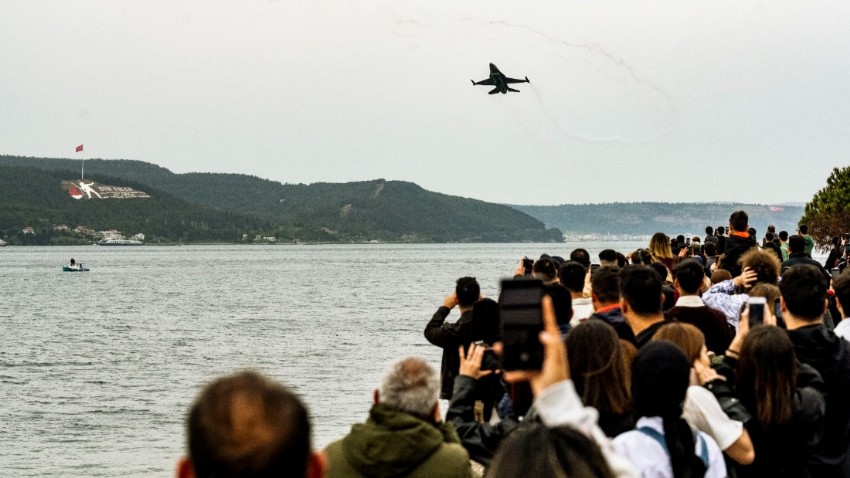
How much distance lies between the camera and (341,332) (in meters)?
52.6

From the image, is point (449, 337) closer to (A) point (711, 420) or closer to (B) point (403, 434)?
(A) point (711, 420)

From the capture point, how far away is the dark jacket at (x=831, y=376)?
669 centimetres

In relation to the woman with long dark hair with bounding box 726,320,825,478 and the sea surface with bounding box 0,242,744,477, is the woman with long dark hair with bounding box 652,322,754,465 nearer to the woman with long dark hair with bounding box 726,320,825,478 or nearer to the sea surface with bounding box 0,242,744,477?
the woman with long dark hair with bounding box 726,320,825,478

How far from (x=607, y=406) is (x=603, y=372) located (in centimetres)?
18

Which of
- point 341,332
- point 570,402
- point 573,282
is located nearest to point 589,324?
point 570,402

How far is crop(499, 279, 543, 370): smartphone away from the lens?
318 centimetres

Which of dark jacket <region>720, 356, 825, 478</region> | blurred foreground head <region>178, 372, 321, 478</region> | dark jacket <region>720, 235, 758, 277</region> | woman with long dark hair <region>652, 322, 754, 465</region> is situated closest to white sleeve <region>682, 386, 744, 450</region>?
woman with long dark hair <region>652, 322, 754, 465</region>

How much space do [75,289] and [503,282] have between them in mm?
100283

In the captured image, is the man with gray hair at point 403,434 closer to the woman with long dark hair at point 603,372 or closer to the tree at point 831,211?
the woman with long dark hair at point 603,372

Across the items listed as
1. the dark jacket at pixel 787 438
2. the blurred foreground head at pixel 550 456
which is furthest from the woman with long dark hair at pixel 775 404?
the blurred foreground head at pixel 550 456

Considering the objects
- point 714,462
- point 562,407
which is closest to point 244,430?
point 562,407

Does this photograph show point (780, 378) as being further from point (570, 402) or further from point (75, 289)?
point (75, 289)

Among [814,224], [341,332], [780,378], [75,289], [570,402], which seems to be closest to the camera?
[570,402]

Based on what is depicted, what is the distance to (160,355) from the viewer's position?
44.5 metres
